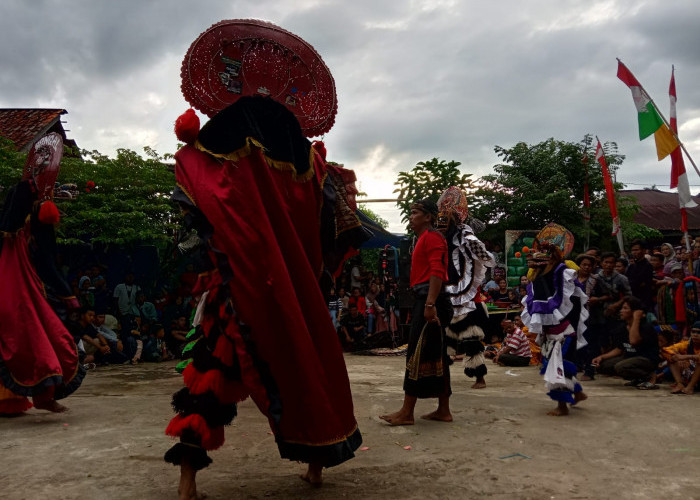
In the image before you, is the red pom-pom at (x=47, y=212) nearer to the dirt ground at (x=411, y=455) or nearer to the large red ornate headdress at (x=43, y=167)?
the large red ornate headdress at (x=43, y=167)

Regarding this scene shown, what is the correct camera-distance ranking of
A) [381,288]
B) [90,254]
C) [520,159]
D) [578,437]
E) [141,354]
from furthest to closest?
[520,159] < [381,288] < [90,254] < [141,354] < [578,437]

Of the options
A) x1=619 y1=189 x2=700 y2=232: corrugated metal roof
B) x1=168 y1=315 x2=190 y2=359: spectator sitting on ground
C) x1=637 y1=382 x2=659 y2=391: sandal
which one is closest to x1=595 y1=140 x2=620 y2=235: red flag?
x1=637 y1=382 x2=659 y2=391: sandal

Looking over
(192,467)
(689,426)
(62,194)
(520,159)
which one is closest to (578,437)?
(689,426)

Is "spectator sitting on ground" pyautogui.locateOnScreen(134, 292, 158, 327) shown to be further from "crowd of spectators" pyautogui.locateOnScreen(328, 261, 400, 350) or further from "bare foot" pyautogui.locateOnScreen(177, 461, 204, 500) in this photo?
"bare foot" pyautogui.locateOnScreen(177, 461, 204, 500)

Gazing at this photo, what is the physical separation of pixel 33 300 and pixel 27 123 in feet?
61.0

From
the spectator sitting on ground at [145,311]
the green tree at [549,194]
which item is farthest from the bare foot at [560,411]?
the green tree at [549,194]

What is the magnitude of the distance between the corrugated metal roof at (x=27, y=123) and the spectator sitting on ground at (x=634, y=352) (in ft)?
57.8

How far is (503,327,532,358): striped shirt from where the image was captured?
896cm

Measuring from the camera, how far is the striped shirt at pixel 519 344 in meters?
8.96

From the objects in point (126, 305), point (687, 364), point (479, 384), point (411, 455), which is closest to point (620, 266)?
point (687, 364)

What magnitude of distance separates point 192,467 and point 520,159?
733 inches

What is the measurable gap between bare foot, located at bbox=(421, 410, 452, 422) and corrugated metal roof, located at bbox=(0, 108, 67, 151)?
17.4m

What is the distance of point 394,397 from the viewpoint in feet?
19.4

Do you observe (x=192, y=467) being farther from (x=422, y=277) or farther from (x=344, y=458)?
(x=422, y=277)
